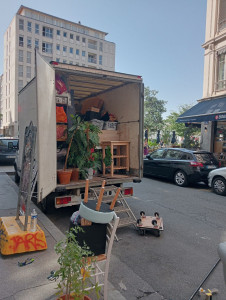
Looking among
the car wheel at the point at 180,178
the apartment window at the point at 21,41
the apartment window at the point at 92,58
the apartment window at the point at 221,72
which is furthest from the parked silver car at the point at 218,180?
the apartment window at the point at 92,58

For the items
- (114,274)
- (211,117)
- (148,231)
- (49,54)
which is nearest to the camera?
(114,274)

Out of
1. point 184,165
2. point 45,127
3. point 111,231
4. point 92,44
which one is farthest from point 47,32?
point 111,231

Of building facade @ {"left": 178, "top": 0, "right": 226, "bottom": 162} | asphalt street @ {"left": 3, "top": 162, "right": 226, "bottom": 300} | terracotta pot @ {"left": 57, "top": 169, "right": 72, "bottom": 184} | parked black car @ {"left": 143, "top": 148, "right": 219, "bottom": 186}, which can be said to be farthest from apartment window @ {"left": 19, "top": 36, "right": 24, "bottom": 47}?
terracotta pot @ {"left": 57, "top": 169, "right": 72, "bottom": 184}

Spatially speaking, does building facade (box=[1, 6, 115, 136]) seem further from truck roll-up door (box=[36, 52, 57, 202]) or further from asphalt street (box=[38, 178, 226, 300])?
truck roll-up door (box=[36, 52, 57, 202])

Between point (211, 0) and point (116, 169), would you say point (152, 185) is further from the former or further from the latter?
point (211, 0)

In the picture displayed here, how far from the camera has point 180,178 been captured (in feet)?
32.8

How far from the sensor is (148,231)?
199 inches

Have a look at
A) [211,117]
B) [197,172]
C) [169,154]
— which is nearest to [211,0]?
[211,117]

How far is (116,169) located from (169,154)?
455cm

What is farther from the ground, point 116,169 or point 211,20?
point 211,20

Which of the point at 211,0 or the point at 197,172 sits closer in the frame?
the point at 197,172

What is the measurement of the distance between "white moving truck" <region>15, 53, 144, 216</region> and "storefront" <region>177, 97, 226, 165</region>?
717 cm

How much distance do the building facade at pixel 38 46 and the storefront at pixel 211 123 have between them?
41.4 m

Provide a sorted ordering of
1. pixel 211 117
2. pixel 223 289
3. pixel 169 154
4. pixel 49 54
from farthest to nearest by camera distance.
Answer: pixel 49 54
pixel 211 117
pixel 169 154
pixel 223 289
